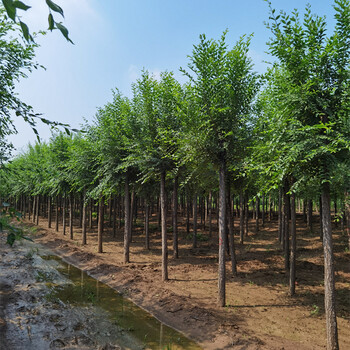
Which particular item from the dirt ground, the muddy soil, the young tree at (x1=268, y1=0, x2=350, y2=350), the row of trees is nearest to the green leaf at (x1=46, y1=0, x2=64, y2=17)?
the row of trees

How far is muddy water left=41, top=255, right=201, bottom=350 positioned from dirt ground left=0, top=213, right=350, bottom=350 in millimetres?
419

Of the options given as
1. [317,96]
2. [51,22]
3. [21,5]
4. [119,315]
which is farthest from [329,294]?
[21,5]

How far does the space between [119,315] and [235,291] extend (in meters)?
5.31

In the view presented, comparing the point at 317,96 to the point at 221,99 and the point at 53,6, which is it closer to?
the point at 221,99

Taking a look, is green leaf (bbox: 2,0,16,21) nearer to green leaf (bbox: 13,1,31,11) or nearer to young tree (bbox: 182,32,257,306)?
green leaf (bbox: 13,1,31,11)

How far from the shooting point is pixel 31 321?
8.72 m

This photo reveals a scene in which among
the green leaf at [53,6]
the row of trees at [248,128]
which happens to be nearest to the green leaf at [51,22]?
the green leaf at [53,6]

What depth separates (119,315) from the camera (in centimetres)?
993

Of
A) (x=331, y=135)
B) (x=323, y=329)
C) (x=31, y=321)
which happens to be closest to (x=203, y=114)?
(x=331, y=135)

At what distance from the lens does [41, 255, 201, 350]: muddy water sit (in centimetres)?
810

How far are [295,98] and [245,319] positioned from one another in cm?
741

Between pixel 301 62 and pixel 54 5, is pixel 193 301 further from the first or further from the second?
pixel 54 5

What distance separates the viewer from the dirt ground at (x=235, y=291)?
838 cm

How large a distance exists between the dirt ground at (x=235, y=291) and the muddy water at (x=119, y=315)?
0.42m
